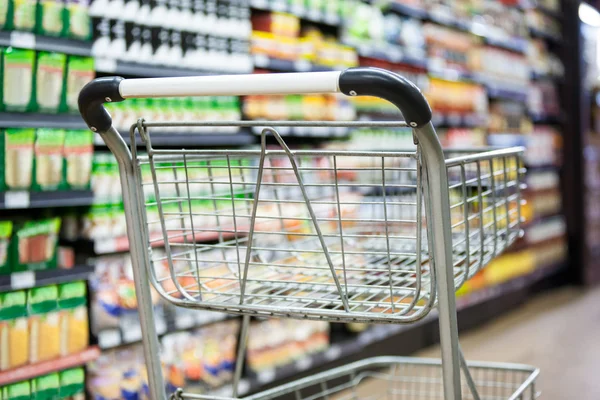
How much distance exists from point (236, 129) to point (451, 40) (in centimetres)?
227

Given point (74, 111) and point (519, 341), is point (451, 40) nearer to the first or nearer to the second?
point (519, 341)

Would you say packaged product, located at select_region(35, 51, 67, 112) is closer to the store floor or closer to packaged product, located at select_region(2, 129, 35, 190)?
packaged product, located at select_region(2, 129, 35, 190)

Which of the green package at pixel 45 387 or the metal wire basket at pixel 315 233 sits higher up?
the metal wire basket at pixel 315 233

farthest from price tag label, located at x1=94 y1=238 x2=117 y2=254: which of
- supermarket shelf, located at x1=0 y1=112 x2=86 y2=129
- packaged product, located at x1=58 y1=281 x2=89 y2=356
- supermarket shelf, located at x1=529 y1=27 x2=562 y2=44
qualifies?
supermarket shelf, located at x1=529 y1=27 x2=562 y2=44

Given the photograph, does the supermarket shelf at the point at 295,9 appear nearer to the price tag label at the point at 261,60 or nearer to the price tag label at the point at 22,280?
the price tag label at the point at 261,60

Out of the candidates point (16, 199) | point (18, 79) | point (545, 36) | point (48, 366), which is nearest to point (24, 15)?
point (18, 79)

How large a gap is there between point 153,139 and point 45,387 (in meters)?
0.89

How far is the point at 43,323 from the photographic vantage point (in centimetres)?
215

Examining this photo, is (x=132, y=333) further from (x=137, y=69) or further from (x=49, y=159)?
(x=137, y=69)

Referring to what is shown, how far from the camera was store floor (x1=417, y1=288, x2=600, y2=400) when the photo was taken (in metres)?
3.29

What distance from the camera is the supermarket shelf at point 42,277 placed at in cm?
204

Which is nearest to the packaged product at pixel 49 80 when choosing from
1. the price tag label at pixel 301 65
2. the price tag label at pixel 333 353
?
the price tag label at pixel 301 65

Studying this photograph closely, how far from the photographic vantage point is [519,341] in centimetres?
420

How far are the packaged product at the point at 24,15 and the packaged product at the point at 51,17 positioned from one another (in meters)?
0.02
